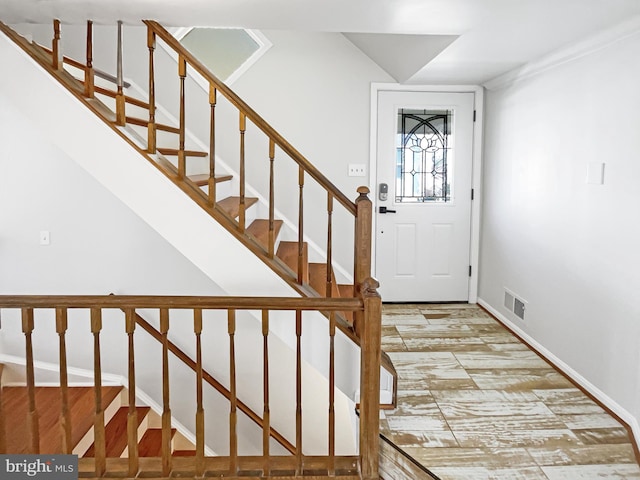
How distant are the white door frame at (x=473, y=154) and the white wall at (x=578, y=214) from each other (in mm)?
338

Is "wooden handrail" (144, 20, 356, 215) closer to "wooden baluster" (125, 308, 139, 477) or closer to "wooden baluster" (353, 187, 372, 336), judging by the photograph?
"wooden baluster" (353, 187, 372, 336)

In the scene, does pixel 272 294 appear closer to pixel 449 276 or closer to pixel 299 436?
pixel 299 436

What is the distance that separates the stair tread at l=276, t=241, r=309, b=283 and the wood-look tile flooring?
2.97 feet

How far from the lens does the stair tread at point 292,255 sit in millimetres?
3143

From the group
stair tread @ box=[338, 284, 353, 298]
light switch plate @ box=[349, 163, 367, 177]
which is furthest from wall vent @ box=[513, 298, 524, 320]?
light switch plate @ box=[349, 163, 367, 177]

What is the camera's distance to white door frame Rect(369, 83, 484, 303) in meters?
4.58

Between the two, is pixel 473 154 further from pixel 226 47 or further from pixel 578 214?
pixel 226 47

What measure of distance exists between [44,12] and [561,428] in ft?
11.1

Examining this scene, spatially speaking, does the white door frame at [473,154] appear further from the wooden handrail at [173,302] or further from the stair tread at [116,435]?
the wooden handrail at [173,302]

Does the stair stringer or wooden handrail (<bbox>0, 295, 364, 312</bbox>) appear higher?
the stair stringer

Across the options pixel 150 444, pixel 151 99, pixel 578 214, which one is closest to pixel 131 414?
pixel 151 99

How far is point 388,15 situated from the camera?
2.62m

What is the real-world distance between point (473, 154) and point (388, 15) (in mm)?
2428

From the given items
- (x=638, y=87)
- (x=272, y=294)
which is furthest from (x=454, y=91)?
(x=272, y=294)
